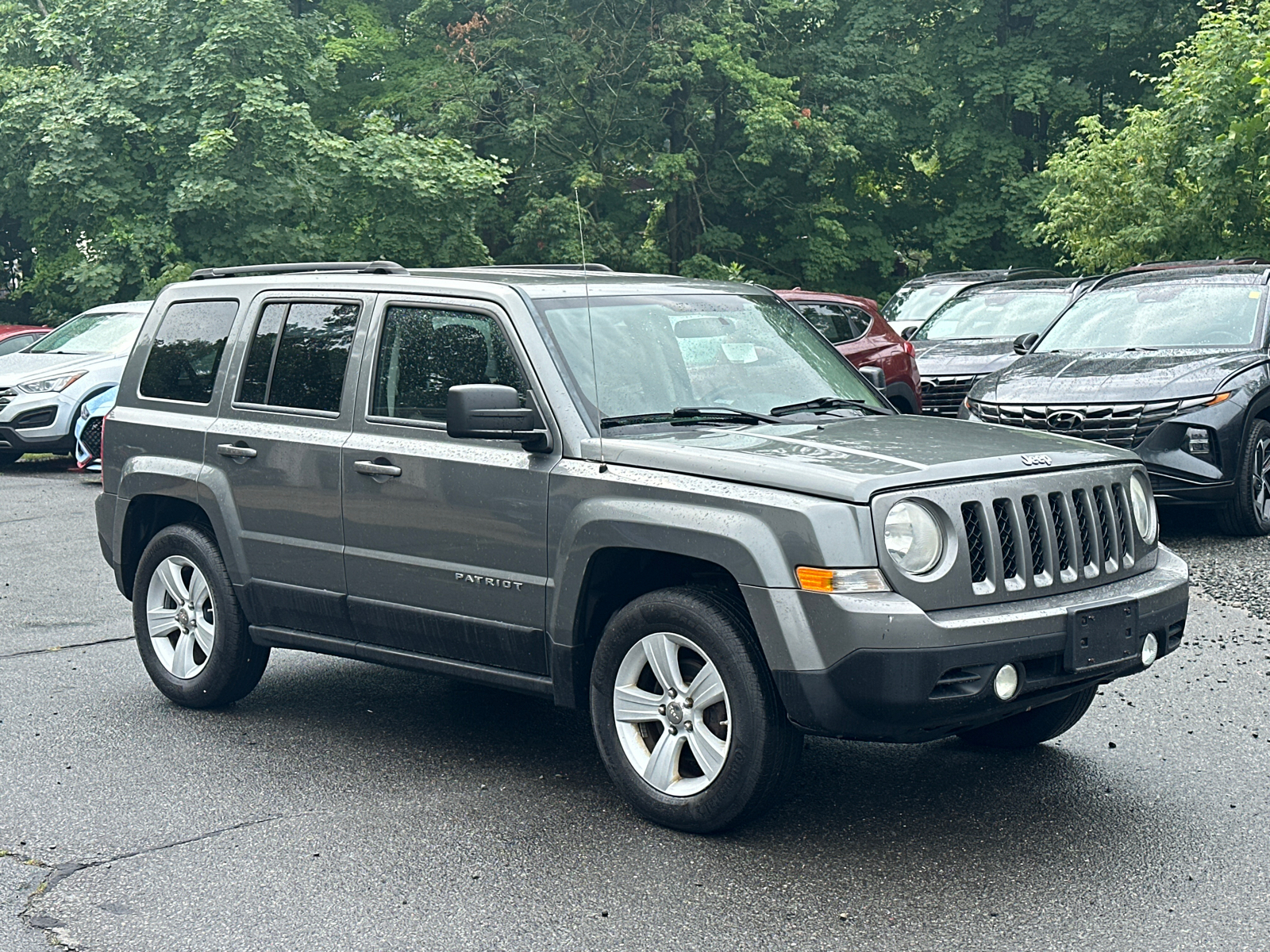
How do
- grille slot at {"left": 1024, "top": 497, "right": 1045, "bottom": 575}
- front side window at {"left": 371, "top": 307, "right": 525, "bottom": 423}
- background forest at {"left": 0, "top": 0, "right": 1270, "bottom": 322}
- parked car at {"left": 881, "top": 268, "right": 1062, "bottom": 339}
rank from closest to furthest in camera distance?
1. grille slot at {"left": 1024, "top": 497, "right": 1045, "bottom": 575}
2. front side window at {"left": 371, "top": 307, "right": 525, "bottom": 423}
3. parked car at {"left": 881, "top": 268, "right": 1062, "bottom": 339}
4. background forest at {"left": 0, "top": 0, "right": 1270, "bottom": 322}

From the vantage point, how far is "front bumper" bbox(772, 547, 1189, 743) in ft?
14.6

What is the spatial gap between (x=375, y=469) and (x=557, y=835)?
1.60 metres

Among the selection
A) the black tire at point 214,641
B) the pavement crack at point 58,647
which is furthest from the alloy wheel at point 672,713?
the pavement crack at point 58,647

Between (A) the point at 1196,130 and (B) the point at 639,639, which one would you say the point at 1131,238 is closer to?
(A) the point at 1196,130

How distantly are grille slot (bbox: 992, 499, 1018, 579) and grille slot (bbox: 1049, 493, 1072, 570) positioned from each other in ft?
0.61

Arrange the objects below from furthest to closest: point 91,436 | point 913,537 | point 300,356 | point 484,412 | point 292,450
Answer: point 91,436 → point 300,356 → point 292,450 → point 484,412 → point 913,537

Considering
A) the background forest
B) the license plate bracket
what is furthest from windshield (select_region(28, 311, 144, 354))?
the license plate bracket

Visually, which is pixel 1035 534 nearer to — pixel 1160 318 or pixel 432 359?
pixel 432 359

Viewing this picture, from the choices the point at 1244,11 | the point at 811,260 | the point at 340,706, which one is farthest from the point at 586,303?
the point at 811,260

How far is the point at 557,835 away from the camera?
4.96 meters

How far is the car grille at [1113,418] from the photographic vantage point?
10250mm

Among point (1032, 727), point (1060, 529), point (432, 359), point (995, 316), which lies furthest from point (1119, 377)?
point (995, 316)

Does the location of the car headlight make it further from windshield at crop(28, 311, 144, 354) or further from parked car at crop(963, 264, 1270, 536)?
parked car at crop(963, 264, 1270, 536)

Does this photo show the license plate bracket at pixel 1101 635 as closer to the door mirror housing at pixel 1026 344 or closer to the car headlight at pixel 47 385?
the door mirror housing at pixel 1026 344
